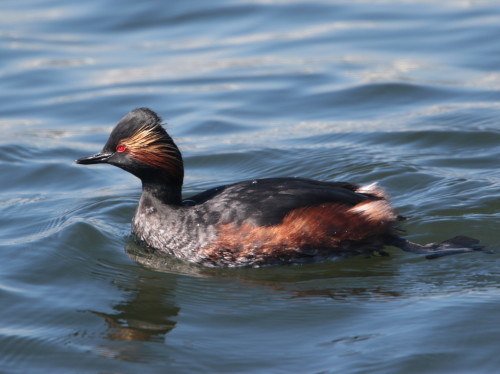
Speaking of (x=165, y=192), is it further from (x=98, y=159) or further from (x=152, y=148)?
(x=98, y=159)

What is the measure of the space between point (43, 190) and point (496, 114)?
572cm

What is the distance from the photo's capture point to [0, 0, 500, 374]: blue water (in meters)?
6.37

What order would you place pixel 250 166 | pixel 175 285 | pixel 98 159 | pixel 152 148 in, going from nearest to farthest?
pixel 175 285, pixel 152 148, pixel 98 159, pixel 250 166

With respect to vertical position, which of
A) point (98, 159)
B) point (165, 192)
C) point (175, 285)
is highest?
point (98, 159)

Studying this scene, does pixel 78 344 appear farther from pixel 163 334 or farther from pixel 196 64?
pixel 196 64

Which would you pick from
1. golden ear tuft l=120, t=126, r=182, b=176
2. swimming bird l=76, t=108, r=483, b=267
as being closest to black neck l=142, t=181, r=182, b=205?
swimming bird l=76, t=108, r=483, b=267

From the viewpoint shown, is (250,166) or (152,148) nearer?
(152,148)

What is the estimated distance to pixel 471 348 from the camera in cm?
610

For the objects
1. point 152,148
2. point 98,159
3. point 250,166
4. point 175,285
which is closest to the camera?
point 175,285

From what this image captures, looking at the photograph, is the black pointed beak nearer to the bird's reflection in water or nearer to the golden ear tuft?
the golden ear tuft

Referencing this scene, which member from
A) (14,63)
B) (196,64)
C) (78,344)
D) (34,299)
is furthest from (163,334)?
(14,63)

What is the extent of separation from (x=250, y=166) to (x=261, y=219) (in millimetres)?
3119

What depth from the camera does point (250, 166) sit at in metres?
10.7

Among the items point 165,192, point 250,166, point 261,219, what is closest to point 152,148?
point 165,192
